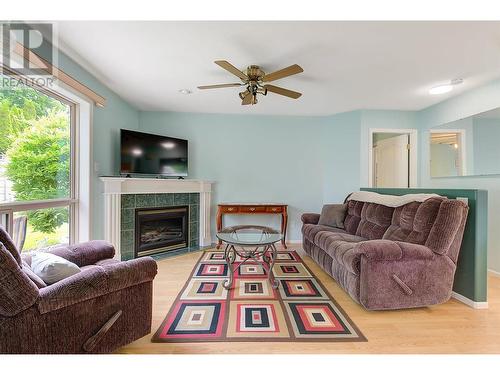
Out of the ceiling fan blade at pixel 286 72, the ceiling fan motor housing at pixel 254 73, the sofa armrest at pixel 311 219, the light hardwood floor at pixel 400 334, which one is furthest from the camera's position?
the sofa armrest at pixel 311 219

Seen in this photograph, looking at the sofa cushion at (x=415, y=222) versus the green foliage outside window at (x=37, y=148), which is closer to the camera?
the green foliage outside window at (x=37, y=148)

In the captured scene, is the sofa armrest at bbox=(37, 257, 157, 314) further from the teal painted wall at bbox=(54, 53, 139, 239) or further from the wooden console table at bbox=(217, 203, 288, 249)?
the wooden console table at bbox=(217, 203, 288, 249)

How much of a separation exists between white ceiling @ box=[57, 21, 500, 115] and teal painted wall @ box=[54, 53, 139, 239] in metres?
0.12

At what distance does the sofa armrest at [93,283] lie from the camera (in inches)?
47.5

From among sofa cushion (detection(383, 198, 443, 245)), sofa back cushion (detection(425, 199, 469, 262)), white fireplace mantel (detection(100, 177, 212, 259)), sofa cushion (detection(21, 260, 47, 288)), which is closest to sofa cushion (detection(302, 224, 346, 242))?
sofa cushion (detection(383, 198, 443, 245))

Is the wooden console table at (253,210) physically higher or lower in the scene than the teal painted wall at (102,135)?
lower

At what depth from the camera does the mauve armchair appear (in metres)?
1.13

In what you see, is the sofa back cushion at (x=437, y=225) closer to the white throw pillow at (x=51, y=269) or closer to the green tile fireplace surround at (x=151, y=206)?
the white throw pillow at (x=51, y=269)

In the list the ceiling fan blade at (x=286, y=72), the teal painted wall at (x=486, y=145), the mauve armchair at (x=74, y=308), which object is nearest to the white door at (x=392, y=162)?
the teal painted wall at (x=486, y=145)

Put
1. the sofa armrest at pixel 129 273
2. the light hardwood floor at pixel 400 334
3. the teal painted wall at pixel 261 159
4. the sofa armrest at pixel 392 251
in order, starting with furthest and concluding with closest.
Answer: the teal painted wall at pixel 261 159
the sofa armrest at pixel 392 251
the light hardwood floor at pixel 400 334
the sofa armrest at pixel 129 273

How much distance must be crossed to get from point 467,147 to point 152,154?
4364 millimetres

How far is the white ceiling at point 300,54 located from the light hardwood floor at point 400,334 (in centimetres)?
230

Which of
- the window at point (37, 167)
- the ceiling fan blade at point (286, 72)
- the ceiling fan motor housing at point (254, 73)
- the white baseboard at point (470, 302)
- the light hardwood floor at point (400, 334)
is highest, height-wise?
the ceiling fan motor housing at point (254, 73)
